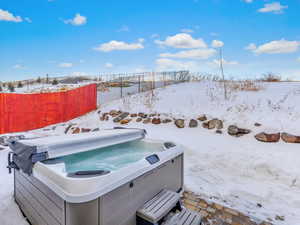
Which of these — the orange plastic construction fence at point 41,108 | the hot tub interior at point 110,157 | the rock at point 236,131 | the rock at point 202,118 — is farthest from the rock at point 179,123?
the orange plastic construction fence at point 41,108

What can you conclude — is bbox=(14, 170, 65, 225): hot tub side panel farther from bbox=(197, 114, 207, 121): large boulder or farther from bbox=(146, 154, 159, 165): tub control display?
bbox=(197, 114, 207, 121): large boulder

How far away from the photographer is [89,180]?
124 centimetres

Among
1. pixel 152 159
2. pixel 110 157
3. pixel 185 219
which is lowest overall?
pixel 185 219

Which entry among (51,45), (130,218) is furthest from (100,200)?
(51,45)

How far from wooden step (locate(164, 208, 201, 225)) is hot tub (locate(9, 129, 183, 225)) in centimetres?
30

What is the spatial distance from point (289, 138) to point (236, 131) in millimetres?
896

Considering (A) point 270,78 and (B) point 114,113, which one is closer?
(B) point 114,113

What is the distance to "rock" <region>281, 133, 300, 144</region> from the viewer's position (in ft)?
10.9

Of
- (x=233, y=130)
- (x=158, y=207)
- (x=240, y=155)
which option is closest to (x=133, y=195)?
(x=158, y=207)

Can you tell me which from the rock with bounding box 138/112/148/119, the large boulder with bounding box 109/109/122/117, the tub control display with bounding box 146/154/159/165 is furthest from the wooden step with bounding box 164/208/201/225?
the large boulder with bounding box 109/109/122/117

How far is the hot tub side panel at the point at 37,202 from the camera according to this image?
1.37m

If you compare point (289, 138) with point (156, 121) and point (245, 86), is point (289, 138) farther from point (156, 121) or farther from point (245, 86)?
point (245, 86)

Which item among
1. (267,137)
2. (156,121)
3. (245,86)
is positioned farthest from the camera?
(245,86)

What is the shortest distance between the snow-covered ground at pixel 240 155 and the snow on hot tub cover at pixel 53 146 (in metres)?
0.69
